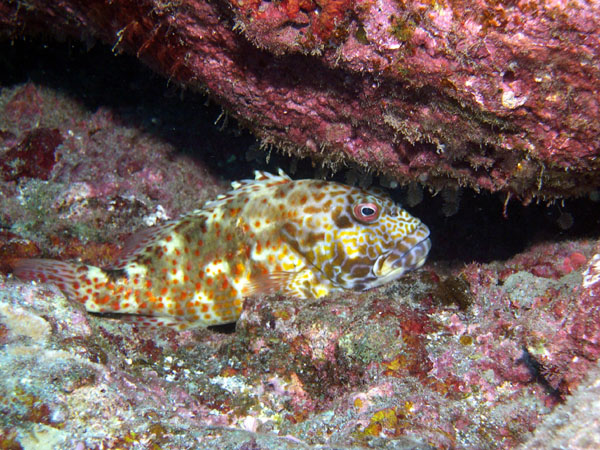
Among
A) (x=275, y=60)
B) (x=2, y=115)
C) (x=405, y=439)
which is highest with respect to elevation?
(x=275, y=60)

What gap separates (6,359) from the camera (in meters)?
2.50

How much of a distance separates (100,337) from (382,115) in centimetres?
315

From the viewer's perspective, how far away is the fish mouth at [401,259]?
430cm

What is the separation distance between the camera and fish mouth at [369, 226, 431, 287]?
430 centimetres

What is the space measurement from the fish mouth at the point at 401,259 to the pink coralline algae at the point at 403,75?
69cm

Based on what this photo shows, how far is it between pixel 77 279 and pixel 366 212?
3381 mm

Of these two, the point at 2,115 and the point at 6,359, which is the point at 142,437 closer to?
the point at 6,359

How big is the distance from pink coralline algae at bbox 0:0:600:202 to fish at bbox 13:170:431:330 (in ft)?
2.04

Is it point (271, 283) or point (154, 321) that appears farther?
point (154, 321)

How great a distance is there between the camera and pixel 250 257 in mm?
4609

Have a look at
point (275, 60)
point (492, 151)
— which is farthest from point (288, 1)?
point (492, 151)

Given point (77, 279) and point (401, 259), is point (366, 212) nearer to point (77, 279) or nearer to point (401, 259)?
point (401, 259)

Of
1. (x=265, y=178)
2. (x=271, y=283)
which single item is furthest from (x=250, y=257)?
(x=265, y=178)

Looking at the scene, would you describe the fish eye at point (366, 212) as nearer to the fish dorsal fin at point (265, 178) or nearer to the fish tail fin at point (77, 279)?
the fish dorsal fin at point (265, 178)
